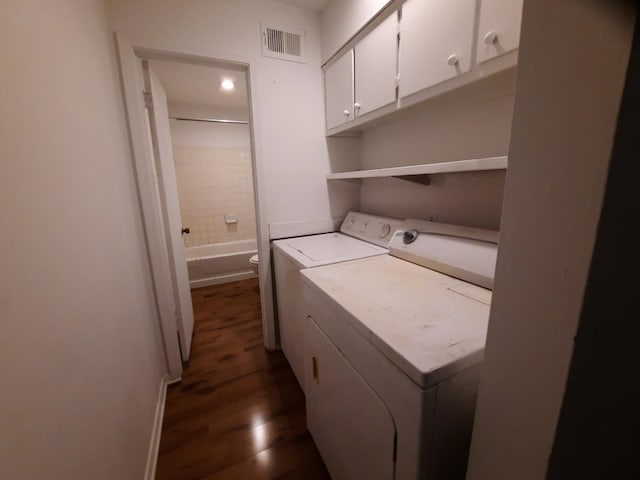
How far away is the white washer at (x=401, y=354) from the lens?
0.63m

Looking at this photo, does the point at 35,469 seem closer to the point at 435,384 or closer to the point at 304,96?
the point at 435,384

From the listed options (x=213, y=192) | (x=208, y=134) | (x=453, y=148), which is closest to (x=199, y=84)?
(x=208, y=134)

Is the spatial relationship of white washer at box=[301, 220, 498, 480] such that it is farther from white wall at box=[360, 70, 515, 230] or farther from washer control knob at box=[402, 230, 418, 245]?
white wall at box=[360, 70, 515, 230]

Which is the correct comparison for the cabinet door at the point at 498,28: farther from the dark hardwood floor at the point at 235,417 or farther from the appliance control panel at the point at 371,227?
the dark hardwood floor at the point at 235,417

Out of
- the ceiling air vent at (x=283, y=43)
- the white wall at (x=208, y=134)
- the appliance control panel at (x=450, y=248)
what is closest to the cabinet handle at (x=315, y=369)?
the appliance control panel at (x=450, y=248)

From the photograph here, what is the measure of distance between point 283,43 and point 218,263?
8.78ft

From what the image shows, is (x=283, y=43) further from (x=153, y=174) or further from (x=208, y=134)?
(x=208, y=134)

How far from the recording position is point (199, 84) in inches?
112

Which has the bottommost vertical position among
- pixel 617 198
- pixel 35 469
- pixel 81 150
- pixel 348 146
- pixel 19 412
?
pixel 35 469

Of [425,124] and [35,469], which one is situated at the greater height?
[425,124]

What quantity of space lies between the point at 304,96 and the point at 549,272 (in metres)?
1.97

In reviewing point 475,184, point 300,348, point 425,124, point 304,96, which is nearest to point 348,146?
point 304,96

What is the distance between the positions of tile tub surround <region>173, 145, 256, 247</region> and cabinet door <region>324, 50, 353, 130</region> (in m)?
2.32

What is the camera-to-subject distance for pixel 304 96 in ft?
6.33
